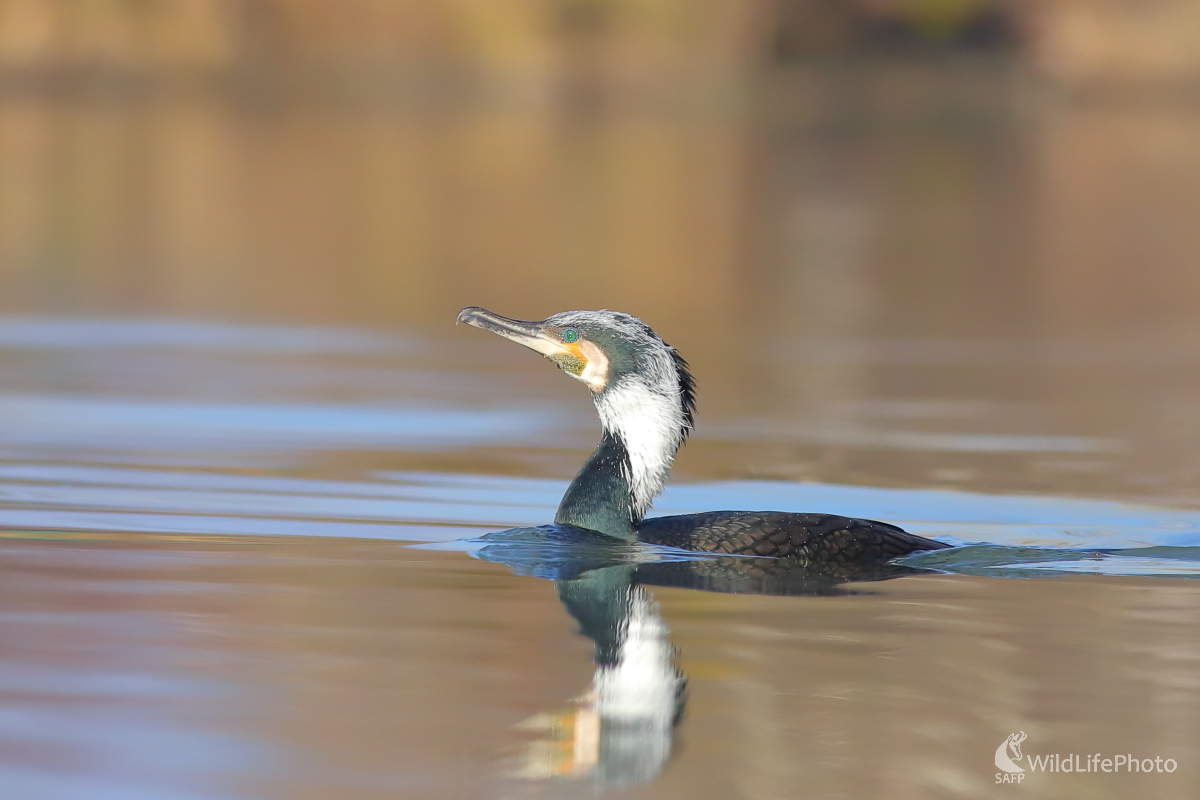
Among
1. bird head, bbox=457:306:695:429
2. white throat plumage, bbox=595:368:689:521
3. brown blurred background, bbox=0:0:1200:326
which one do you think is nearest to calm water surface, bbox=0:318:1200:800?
white throat plumage, bbox=595:368:689:521

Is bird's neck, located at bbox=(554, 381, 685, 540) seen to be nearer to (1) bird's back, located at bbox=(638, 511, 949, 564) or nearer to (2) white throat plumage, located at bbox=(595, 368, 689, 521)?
(2) white throat plumage, located at bbox=(595, 368, 689, 521)

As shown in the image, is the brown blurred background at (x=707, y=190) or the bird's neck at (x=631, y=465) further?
the brown blurred background at (x=707, y=190)

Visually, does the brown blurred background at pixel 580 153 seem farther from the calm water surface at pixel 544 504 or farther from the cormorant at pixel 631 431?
the cormorant at pixel 631 431

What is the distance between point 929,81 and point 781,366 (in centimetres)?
3963

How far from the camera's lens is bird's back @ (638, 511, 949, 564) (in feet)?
20.9

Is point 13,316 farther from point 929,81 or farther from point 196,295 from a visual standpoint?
point 929,81

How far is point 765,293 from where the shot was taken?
15578 mm

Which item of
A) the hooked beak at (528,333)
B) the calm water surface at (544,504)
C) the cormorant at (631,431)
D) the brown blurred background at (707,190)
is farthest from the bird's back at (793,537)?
the brown blurred background at (707,190)

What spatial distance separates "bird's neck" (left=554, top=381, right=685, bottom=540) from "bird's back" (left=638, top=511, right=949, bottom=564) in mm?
157

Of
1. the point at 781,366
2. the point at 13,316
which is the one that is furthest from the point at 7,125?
the point at 781,366

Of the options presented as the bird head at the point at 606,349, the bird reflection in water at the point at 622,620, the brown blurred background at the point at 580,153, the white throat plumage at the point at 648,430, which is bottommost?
the brown blurred background at the point at 580,153

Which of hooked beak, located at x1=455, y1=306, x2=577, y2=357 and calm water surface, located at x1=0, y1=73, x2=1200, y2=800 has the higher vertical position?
hooked beak, located at x1=455, y1=306, x2=577, y2=357

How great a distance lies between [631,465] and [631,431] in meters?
0.11

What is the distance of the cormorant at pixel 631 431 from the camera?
648 centimetres
